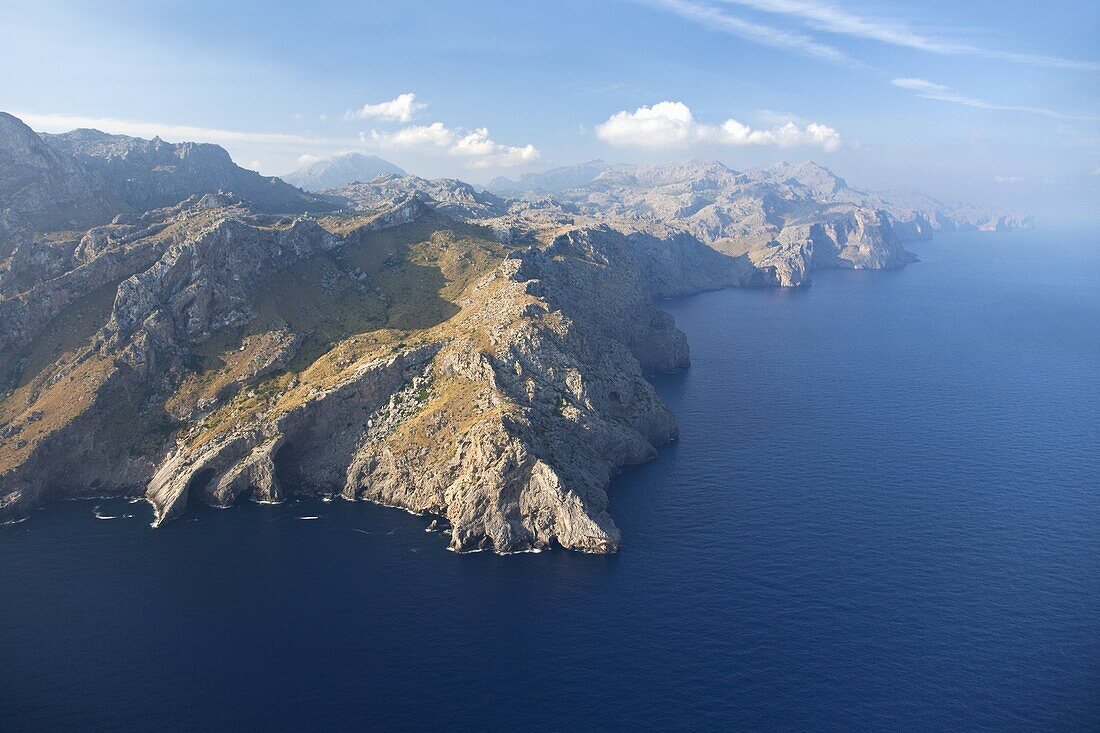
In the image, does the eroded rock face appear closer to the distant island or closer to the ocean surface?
the distant island

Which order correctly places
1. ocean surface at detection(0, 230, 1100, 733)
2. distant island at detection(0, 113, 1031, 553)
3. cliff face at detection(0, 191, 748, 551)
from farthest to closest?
1. distant island at detection(0, 113, 1031, 553)
2. cliff face at detection(0, 191, 748, 551)
3. ocean surface at detection(0, 230, 1100, 733)

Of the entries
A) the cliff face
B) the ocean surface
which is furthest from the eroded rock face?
the ocean surface

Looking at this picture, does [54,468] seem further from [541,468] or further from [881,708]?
[881,708]

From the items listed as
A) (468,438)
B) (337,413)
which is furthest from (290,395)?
(468,438)

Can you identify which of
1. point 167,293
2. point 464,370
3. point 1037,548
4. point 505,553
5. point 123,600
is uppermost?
point 167,293

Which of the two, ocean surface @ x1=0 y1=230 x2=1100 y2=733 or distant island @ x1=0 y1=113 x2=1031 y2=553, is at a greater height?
distant island @ x1=0 y1=113 x2=1031 y2=553

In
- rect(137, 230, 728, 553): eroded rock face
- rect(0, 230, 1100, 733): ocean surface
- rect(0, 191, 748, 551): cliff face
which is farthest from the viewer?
rect(0, 191, 748, 551): cliff face

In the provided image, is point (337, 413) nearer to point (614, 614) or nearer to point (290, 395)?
point (290, 395)

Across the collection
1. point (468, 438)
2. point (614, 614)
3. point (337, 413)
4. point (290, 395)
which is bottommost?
point (614, 614)

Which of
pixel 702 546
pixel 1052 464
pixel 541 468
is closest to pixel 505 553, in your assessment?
pixel 541 468
